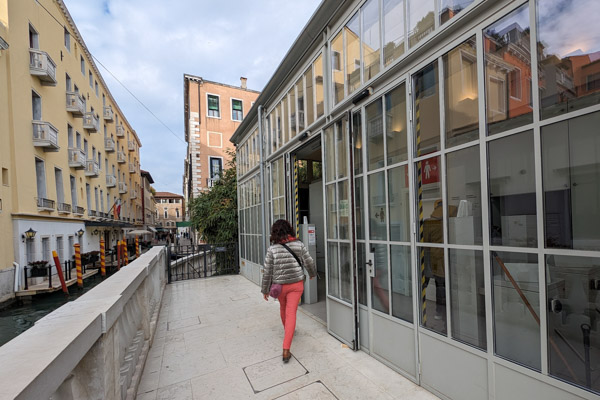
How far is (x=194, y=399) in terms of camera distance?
8.73ft

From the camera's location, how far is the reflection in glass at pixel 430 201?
2525mm

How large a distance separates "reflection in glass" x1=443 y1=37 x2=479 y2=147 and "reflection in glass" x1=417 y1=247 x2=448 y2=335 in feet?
3.54

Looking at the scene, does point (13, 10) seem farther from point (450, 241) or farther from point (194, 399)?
point (450, 241)

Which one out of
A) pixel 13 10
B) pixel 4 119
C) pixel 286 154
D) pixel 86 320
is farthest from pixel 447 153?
pixel 13 10

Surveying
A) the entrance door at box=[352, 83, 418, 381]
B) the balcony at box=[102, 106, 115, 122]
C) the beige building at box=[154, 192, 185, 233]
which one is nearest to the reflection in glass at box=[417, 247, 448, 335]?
the entrance door at box=[352, 83, 418, 381]

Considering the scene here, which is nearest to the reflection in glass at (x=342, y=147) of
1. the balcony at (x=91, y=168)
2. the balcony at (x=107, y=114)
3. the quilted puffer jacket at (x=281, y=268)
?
the quilted puffer jacket at (x=281, y=268)

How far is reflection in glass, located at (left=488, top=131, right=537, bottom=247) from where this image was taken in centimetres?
189

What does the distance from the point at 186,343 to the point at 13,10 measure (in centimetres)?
1534

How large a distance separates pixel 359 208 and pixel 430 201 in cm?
108

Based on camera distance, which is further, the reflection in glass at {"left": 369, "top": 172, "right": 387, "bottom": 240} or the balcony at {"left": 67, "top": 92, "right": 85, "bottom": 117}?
the balcony at {"left": 67, "top": 92, "right": 85, "bottom": 117}

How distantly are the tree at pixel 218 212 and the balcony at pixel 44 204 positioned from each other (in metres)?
6.24

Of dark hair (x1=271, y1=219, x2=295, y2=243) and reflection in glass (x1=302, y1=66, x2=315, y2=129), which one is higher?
reflection in glass (x1=302, y1=66, x2=315, y2=129)

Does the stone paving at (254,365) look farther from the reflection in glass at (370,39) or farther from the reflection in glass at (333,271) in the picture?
the reflection in glass at (370,39)

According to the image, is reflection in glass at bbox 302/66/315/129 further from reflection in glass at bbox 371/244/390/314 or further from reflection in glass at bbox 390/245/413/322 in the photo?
reflection in glass at bbox 390/245/413/322
